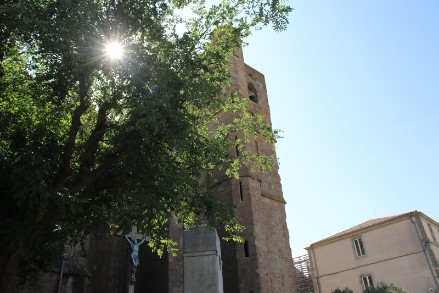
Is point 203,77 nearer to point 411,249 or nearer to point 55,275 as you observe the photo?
point 55,275

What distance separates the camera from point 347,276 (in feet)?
79.8

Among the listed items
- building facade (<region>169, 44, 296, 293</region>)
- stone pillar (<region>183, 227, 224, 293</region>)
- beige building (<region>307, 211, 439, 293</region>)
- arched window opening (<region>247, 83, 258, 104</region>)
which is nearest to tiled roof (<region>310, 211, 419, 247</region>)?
beige building (<region>307, 211, 439, 293</region>)

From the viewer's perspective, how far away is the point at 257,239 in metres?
14.2

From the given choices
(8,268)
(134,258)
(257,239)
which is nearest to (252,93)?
(257,239)

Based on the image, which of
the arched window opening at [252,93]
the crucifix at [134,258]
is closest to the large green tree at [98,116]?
the crucifix at [134,258]

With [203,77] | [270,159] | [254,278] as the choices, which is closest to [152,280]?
[254,278]

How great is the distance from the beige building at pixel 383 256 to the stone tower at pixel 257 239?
9.90 meters

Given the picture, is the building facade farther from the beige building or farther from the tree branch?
the beige building

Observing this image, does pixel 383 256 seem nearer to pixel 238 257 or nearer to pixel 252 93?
pixel 252 93

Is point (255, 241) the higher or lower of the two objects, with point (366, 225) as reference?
lower

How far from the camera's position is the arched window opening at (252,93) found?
19.8m

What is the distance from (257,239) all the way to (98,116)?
8213mm

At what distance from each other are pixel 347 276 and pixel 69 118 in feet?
69.1

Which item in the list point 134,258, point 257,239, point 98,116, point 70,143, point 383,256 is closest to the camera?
point 70,143
